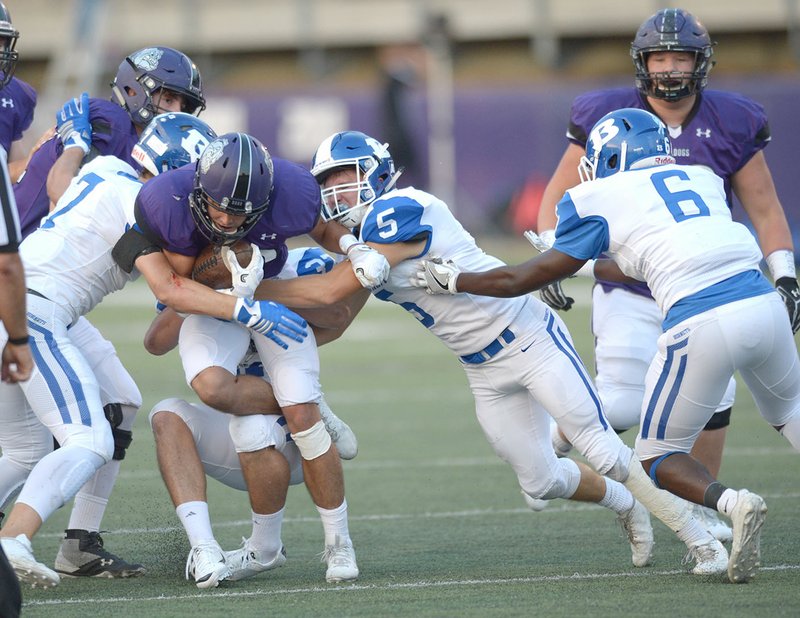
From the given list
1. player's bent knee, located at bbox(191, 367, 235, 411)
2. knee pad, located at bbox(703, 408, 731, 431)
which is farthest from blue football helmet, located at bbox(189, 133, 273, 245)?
knee pad, located at bbox(703, 408, 731, 431)

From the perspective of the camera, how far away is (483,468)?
7289 mm

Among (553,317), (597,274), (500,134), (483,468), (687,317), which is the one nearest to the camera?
(687,317)

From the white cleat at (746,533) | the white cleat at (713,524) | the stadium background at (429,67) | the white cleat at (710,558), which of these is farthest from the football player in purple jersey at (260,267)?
the stadium background at (429,67)

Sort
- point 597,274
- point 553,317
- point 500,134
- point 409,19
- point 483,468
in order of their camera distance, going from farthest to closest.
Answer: point 409,19, point 500,134, point 483,468, point 597,274, point 553,317

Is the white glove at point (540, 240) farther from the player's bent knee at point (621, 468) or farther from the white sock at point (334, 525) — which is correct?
the white sock at point (334, 525)

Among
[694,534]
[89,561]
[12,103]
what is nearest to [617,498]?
[694,534]

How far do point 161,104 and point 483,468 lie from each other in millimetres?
2932

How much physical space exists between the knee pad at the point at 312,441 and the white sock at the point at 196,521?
40 cm

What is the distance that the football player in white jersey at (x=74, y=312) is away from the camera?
4324 mm

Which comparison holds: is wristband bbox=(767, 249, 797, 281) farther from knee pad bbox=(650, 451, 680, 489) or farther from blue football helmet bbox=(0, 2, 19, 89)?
blue football helmet bbox=(0, 2, 19, 89)

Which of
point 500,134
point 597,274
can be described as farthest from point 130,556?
point 500,134

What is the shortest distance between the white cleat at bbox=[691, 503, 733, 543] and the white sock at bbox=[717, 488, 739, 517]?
1042 millimetres

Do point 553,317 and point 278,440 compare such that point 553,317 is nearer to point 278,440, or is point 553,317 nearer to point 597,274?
point 597,274

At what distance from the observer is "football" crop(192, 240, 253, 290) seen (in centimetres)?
465
